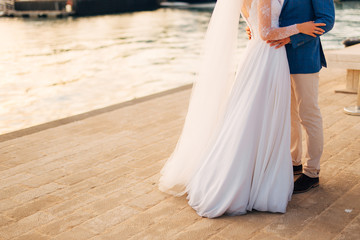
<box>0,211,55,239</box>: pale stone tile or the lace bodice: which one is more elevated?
the lace bodice

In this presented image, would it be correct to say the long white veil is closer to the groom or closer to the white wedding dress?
the white wedding dress

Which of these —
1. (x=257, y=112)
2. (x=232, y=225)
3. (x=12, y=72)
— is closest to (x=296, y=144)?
(x=257, y=112)

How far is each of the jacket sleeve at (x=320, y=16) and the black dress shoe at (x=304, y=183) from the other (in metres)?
1.09

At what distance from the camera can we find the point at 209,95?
3.38 m

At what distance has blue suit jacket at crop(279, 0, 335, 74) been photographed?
3.09 m

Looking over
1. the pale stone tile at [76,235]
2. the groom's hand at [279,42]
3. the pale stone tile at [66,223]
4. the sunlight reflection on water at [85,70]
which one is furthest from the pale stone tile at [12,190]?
the sunlight reflection on water at [85,70]

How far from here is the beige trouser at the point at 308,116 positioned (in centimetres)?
326

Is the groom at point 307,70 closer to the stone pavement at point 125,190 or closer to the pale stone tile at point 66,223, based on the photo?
the stone pavement at point 125,190

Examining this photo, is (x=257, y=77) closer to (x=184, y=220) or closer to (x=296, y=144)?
(x=296, y=144)

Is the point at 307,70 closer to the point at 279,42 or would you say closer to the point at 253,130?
the point at 279,42

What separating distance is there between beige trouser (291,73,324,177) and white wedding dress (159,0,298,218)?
178 mm

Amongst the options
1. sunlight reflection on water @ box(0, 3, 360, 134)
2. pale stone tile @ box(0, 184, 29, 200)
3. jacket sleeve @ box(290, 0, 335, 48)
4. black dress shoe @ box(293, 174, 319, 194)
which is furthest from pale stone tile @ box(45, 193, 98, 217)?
sunlight reflection on water @ box(0, 3, 360, 134)

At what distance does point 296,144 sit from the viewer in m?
3.62

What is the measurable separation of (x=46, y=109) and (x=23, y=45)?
1107 centimetres
